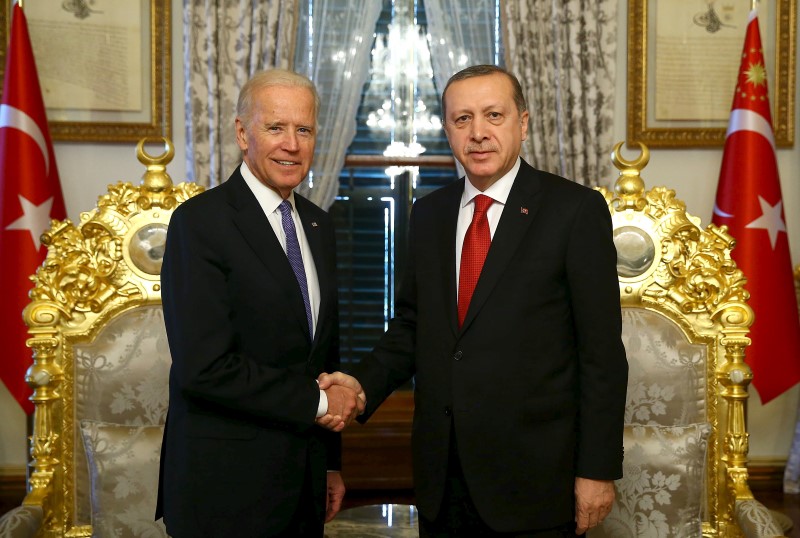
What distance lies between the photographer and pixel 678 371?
2.60 metres

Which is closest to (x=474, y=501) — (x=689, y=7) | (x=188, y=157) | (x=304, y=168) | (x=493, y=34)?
(x=304, y=168)

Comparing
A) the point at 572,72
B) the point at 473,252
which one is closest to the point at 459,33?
the point at 572,72

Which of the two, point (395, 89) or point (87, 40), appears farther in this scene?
point (395, 89)

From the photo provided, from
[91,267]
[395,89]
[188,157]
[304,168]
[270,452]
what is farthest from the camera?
[395,89]

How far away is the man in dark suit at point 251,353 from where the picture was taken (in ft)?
5.89

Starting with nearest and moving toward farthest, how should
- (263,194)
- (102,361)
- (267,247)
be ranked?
1. (267,247)
2. (263,194)
3. (102,361)

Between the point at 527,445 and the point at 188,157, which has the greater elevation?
the point at 188,157

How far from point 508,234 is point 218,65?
271cm

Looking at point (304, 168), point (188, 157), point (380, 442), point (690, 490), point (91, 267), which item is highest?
point (188, 157)

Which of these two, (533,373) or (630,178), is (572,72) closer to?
(630,178)

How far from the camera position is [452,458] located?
1.90m

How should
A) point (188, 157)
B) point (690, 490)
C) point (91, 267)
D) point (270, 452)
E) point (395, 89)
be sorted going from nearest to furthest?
point (270, 452) → point (690, 490) → point (91, 267) → point (188, 157) → point (395, 89)

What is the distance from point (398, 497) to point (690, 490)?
2.14 m

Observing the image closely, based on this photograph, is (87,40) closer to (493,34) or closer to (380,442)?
(493,34)
